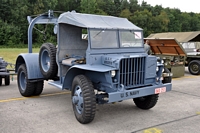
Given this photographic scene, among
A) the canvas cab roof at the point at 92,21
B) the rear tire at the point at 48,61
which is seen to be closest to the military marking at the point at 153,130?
the canvas cab roof at the point at 92,21

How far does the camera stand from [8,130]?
15.1 ft

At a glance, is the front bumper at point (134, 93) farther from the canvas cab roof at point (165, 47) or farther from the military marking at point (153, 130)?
the canvas cab roof at point (165, 47)

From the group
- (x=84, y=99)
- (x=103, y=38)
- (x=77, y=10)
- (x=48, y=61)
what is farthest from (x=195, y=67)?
(x=77, y=10)

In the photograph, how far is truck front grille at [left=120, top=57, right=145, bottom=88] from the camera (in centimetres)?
493

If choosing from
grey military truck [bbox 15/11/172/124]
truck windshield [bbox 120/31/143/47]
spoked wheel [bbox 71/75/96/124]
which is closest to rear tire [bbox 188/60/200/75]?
grey military truck [bbox 15/11/172/124]

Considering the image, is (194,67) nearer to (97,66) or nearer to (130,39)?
(130,39)

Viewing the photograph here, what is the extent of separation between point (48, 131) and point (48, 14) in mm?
4037

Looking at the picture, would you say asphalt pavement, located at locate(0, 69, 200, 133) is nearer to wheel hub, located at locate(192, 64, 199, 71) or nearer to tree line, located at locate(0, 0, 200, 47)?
wheel hub, located at locate(192, 64, 199, 71)

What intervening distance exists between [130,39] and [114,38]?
470mm

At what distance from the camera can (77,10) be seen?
210 feet

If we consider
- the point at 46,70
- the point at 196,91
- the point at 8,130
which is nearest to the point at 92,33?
the point at 46,70

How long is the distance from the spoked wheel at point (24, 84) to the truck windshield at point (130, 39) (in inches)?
114

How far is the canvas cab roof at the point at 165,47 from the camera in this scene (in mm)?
11520

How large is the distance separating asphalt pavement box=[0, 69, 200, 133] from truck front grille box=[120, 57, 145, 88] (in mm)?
799
